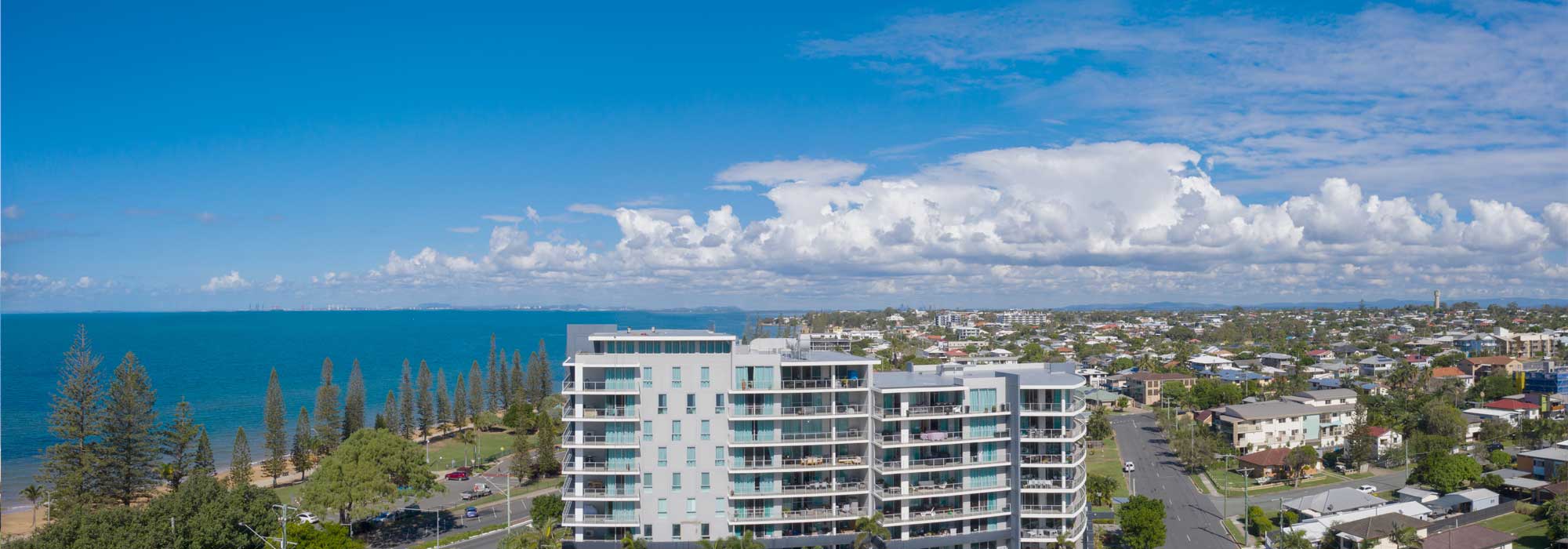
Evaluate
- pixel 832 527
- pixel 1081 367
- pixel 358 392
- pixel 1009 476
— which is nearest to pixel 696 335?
pixel 832 527

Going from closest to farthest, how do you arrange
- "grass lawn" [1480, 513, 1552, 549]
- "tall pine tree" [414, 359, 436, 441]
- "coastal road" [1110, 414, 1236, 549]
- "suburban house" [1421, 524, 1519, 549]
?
"suburban house" [1421, 524, 1519, 549], "grass lawn" [1480, 513, 1552, 549], "coastal road" [1110, 414, 1236, 549], "tall pine tree" [414, 359, 436, 441]

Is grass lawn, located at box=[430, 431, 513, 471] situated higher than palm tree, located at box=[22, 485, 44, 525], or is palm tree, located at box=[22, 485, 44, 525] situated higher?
palm tree, located at box=[22, 485, 44, 525]

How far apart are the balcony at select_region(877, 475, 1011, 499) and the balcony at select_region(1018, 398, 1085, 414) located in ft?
12.8

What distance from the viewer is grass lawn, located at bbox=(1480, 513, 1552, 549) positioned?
178 ft

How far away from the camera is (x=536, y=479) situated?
2982 inches

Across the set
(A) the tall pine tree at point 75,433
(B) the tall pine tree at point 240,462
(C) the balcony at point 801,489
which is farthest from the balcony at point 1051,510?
(A) the tall pine tree at point 75,433

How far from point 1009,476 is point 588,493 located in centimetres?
2247

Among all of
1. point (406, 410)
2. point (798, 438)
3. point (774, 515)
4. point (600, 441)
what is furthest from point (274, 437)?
point (798, 438)

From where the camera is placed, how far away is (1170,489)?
231ft

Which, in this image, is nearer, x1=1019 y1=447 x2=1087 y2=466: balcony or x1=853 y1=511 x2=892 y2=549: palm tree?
x1=853 y1=511 x2=892 y2=549: palm tree

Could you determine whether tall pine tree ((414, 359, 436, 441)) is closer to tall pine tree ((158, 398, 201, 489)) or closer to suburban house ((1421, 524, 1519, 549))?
tall pine tree ((158, 398, 201, 489))

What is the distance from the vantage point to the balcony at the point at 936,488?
4406 cm

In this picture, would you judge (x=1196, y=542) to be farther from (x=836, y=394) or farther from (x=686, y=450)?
(x=686, y=450)

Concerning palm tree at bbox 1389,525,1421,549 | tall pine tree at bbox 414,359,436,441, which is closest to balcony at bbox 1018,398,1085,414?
palm tree at bbox 1389,525,1421,549
